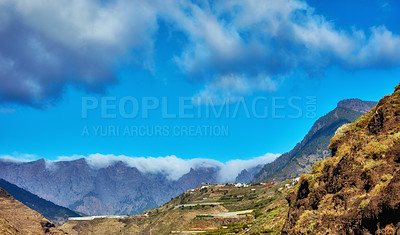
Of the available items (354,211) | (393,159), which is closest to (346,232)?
(354,211)

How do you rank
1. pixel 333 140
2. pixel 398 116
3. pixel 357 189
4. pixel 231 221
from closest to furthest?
1. pixel 357 189
2. pixel 398 116
3. pixel 333 140
4. pixel 231 221

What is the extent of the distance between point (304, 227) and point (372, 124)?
10943 mm

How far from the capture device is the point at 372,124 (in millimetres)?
25453

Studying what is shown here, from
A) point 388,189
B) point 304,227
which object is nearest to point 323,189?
point 304,227

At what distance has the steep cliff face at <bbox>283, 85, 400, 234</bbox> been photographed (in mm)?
15305

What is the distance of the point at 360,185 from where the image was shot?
66.5 feet

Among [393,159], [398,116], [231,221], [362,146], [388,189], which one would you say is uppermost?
[398,116]

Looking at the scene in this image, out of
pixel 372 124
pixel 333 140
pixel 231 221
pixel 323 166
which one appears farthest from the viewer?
pixel 231 221

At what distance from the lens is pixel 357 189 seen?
20328 mm

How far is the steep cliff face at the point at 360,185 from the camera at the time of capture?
50.2 feet

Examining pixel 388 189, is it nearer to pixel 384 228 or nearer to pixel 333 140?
pixel 384 228

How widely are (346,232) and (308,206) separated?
8.68 m

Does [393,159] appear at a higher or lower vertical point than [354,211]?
higher

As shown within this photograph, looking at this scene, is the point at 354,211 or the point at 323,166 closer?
the point at 354,211
